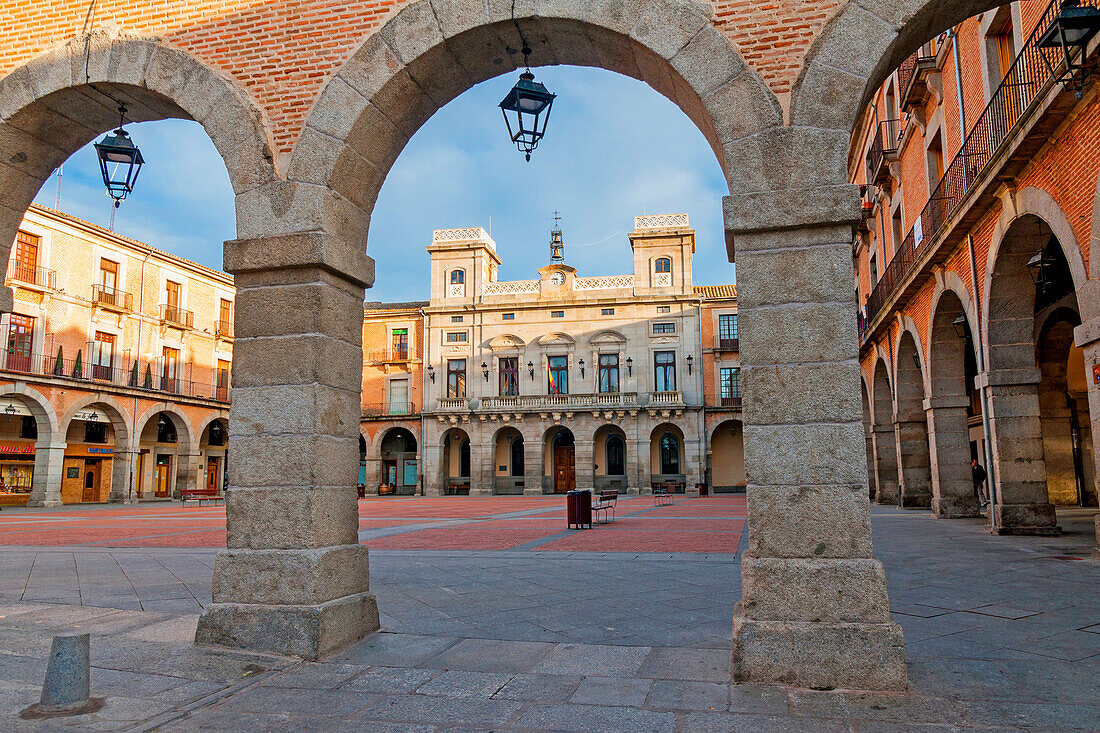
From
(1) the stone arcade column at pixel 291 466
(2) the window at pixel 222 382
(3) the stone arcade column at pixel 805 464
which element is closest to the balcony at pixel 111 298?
(2) the window at pixel 222 382

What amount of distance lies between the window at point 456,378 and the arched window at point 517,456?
4442mm

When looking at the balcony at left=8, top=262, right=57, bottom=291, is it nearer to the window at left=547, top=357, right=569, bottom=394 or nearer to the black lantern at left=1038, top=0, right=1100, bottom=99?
the window at left=547, top=357, right=569, bottom=394

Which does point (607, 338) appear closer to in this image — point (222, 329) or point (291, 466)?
point (222, 329)

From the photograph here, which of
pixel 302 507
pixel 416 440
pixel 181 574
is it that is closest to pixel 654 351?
pixel 416 440

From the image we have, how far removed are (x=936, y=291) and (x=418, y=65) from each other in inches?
530

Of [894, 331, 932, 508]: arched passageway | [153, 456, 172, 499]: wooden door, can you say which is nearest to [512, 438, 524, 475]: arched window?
[153, 456, 172, 499]: wooden door

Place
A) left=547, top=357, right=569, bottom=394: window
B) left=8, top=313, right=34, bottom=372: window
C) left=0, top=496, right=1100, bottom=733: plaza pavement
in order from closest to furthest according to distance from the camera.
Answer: left=0, top=496, right=1100, bottom=733: plaza pavement, left=8, top=313, right=34, bottom=372: window, left=547, top=357, right=569, bottom=394: window

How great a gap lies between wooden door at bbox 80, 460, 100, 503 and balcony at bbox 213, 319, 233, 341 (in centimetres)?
909

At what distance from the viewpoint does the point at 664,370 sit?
42625 millimetres

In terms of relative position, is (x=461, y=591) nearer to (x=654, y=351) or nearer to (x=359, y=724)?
(x=359, y=724)

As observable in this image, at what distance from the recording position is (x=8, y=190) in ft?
22.2

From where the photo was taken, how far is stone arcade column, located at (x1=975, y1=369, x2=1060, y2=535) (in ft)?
39.5

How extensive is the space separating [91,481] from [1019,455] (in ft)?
116

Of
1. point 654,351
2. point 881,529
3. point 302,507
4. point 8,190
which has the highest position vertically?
point 654,351
